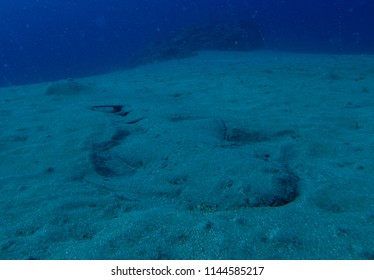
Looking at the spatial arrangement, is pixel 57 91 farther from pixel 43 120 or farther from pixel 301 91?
pixel 301 91

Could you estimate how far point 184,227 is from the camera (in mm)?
2598

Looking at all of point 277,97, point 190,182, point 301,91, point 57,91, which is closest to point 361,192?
point 190,182

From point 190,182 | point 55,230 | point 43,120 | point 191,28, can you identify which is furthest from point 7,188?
point 191,28

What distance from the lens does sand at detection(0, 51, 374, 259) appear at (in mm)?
2424

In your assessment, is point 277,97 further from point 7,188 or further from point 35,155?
point 7,188

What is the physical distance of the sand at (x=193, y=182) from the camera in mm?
2424

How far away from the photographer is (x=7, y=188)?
11.4ft

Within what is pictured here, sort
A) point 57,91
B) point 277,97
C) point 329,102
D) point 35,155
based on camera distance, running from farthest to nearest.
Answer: point 57,91 < point 277,97 < point 329,102 < point 35,155

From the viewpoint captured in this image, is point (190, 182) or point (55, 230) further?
point (190, 182)

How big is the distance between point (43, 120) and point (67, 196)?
3.31m

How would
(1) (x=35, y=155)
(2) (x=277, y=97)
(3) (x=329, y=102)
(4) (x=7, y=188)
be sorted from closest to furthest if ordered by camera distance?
(4) (x=7, y=188) → (1) (x=35, y=155) → (3) (x=329, y=102) → (2) (x=277, y=97)

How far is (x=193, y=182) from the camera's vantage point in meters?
3.25

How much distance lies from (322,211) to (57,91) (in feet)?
25.9

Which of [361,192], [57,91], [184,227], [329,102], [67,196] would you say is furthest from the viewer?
[57,91]
